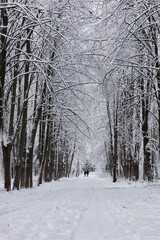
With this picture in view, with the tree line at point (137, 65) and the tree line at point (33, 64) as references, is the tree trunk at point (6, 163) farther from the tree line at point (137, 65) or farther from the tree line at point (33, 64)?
the tree line at point (137, 65)

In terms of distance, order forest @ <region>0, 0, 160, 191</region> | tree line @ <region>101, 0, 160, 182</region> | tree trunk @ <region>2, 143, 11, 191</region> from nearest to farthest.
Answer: tree line @ <region>101, 0, 160, 182</region>, forest @ <region>0, 0, 160, 191</region>, tree trunk @ <region>2, 143, 11, 191</region>

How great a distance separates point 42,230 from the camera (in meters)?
3.89

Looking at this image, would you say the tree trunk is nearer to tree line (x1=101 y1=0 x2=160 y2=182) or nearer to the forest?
the forest

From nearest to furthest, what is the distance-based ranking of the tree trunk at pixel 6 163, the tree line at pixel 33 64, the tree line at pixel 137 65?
the tree line at pixel 137 65 < the tree line at pixel 33 64 < the tree trunk at pixel 6 163

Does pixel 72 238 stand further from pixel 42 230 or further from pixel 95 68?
pixel 95 68

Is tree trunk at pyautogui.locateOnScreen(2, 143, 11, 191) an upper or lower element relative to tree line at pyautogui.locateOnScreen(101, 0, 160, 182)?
lower

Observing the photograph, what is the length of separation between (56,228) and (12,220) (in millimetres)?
978

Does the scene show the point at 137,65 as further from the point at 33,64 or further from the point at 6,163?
Answer: the point at 6,163

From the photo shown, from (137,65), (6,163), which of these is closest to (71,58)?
(137,65)

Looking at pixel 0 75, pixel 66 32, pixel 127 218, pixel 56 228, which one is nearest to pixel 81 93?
pixel 66 32

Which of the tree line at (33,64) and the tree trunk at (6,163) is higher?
the tree line at (33,64)

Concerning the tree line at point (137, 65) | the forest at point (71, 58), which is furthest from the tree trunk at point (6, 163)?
the tree line at point (137, 65)

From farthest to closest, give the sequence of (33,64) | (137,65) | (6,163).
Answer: (33,64) → (6,163) → (137,65)

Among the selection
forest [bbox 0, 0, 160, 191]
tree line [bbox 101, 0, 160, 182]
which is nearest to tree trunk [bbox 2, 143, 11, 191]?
forest [bbox 0, 0, 160, 191]
